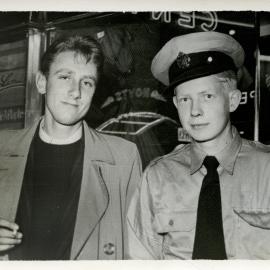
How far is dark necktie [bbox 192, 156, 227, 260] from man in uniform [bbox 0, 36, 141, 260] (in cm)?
39

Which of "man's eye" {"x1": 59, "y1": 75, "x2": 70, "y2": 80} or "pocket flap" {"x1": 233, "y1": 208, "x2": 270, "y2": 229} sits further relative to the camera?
"man's eye" {"x1": 59, "y1": 75, "x2": 70, "y2": 80}

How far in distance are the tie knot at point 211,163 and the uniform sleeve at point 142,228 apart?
33 cm

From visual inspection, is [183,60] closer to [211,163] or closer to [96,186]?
[211,163]

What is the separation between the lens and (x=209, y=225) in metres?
2.20

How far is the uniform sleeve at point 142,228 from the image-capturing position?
7.29 feet

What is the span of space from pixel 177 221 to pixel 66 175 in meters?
0.66

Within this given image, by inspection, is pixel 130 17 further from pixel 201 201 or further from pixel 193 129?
pixel 201 201

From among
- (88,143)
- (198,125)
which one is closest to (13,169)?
(88,143)

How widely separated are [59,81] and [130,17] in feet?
1.78

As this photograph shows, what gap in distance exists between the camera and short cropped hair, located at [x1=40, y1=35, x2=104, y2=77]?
7.59 ft

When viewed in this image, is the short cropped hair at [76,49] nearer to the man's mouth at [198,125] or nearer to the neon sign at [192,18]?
the neon sign at [192,18]

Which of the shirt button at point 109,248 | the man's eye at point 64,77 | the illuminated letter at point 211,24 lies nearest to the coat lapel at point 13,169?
the man's eye at point 64,77

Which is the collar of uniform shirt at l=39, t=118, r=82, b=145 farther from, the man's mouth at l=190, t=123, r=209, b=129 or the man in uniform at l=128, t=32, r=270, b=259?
the man's mouth at l=190, t=123, r=209, b=129

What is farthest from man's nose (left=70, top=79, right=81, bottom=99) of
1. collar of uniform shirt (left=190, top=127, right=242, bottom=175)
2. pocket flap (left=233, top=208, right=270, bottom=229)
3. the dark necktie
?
pocket flap (left=233, top=208, right=270, bottom=229)
